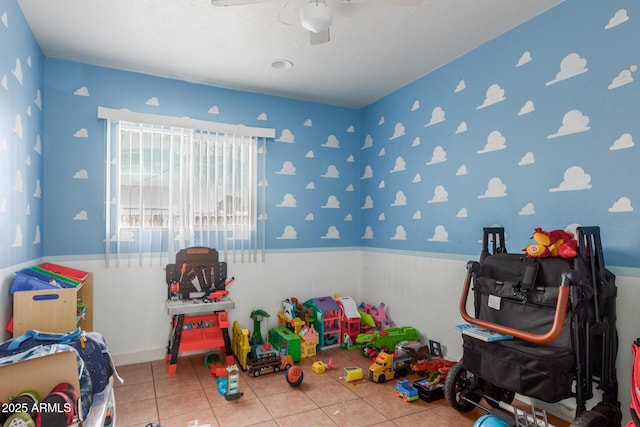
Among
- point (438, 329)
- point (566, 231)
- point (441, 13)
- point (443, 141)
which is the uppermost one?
point (441, 13)

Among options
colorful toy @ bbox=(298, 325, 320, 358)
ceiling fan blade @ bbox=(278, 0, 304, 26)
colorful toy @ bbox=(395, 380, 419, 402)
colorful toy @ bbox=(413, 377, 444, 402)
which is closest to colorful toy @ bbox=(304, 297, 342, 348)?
colorful toy @ bbox=(298, 325, 320, 358)

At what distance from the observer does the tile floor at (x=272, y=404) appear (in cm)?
237

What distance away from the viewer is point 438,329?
3281 millimetres

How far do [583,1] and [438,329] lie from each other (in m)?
2.57

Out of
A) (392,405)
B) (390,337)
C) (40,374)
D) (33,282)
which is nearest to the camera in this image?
(40,374)

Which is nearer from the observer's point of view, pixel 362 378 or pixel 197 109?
pixel 362 378

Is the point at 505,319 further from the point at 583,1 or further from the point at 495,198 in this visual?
the point at 583,1

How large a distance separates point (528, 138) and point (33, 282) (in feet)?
11.1

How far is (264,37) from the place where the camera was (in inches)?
110

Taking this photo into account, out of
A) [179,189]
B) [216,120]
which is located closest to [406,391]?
[179,189]

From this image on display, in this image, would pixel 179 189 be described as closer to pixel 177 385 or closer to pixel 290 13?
pixel 177 385

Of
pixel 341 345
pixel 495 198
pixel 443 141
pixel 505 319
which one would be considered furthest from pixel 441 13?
pixel 341 345

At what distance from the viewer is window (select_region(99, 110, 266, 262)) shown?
3.32m

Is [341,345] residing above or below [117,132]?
below
